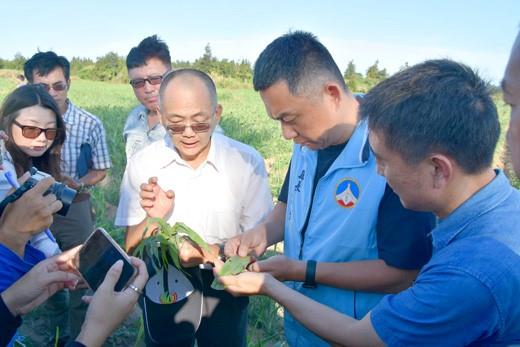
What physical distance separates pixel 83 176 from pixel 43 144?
1084mm

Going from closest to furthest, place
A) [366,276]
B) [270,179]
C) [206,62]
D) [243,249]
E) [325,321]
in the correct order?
1. [325,321]
2. [366,276]
3. [243,249]
4. [270,179]
5. [206,62]

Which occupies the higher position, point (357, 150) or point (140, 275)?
point (357, 150)

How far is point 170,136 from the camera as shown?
260 cm

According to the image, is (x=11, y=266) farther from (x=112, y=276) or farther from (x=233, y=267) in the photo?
(x=233, y=267)

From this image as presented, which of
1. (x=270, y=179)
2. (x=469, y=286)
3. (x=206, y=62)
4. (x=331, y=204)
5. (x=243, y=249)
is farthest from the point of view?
(x=206, y=62)

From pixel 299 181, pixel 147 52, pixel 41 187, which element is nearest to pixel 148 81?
pixel 147 52

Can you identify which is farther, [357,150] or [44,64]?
[44,64]

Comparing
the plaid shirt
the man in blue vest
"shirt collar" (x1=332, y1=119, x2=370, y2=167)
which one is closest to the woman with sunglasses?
the plaid shirt

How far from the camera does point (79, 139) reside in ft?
13.0

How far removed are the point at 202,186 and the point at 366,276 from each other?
3.71 ft

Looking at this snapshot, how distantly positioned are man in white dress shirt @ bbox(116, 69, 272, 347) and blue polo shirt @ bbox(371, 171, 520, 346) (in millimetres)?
1345

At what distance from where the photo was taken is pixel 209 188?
99.6 inches

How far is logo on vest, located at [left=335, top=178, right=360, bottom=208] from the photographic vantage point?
178 cm

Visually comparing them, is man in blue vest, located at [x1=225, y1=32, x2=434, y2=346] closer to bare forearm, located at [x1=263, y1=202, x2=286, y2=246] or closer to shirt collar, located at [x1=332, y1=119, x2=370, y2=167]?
shirt collar, located at [x1=332, y1=119, x2=370, y2=167]
